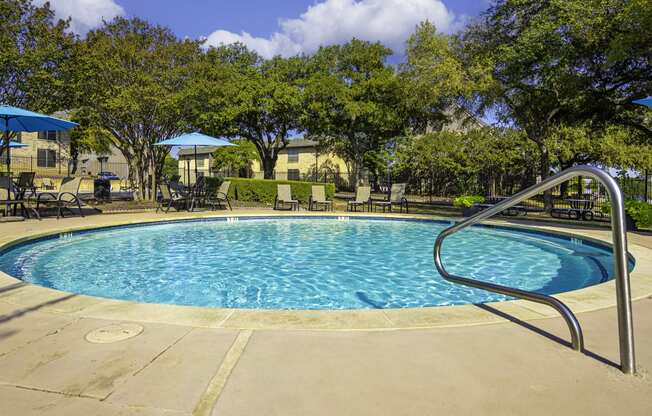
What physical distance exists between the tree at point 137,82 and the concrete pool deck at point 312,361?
13.7 meters

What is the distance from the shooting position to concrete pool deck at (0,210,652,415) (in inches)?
78.0

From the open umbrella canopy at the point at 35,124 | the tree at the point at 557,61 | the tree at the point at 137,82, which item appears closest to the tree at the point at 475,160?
the tree at the point at 557,61

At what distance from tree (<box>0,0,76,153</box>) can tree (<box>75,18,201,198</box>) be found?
2.35 feet

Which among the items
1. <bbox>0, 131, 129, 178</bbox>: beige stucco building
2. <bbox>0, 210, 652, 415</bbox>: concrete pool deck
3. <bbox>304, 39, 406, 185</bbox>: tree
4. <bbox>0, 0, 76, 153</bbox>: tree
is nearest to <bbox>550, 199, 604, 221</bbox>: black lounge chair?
<bbox>0, 210, 652, 415</bbox>: concrete pool deck

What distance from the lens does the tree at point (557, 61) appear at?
11.9 m

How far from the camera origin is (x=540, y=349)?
2.63 m

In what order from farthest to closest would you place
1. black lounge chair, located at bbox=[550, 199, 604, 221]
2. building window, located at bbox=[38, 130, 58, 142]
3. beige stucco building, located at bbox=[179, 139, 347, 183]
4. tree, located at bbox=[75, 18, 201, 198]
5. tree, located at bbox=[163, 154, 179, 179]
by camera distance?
1. tree, located at bbox=[163, 154, 179, 179]
2. beige stucco building, located at bbox=[179, 139, 347, 183]
3. building window, located at bbox=[38, 130, 58, 142]
4. tree, located at bbox=[75, 18, 201, 198]
5. black lounge chair, located at bbox=[550, 199, 604, 221]

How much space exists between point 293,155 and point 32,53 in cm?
3216

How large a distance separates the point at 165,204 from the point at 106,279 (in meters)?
10.5

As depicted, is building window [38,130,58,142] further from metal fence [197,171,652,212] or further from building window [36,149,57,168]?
metal fence [197,171,652,212]

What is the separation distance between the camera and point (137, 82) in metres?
15.6

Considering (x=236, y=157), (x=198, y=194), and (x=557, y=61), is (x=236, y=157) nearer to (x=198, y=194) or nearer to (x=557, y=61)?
(x=198, y=194)

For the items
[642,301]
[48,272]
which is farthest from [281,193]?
[642,301]

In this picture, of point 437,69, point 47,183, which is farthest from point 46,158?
point 437,69
